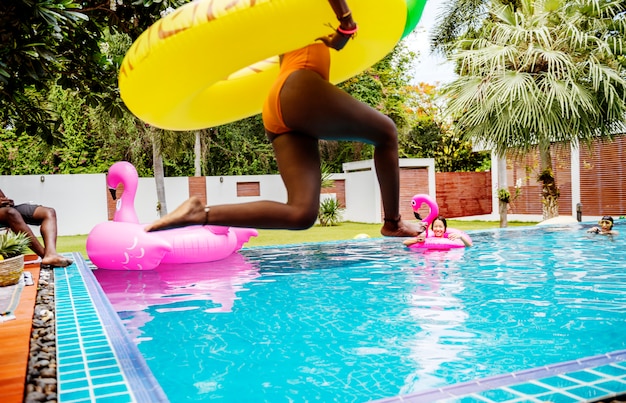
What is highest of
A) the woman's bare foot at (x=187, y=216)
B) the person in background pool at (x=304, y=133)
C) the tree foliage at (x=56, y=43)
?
the tree foliage at (x=56, y=43)

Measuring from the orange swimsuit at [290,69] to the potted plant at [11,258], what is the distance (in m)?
3.11

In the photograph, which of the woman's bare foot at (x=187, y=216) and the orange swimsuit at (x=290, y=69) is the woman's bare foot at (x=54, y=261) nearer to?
the woman's bare foot at (x=187, y=216)

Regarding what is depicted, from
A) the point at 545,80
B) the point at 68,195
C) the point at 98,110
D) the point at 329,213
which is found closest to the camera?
the point at 545,80

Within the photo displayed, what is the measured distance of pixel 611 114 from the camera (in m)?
10.6

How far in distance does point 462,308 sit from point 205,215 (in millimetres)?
2738

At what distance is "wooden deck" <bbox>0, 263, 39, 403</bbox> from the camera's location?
220 centimetres

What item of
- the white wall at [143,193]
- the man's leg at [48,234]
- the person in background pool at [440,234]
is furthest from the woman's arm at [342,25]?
the white wall at [143,193]

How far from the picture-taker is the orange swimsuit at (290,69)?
2.44 meters

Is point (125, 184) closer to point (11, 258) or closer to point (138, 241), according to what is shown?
point (138, 241)

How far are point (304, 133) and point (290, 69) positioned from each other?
298 millimetres

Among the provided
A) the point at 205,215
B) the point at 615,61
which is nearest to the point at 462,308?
the point at 205,215

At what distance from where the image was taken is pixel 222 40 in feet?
7.47

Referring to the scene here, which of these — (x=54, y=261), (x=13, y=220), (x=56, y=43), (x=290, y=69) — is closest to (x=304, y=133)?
(x=290, y=69)

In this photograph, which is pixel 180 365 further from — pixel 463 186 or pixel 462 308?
pixel 463 186
